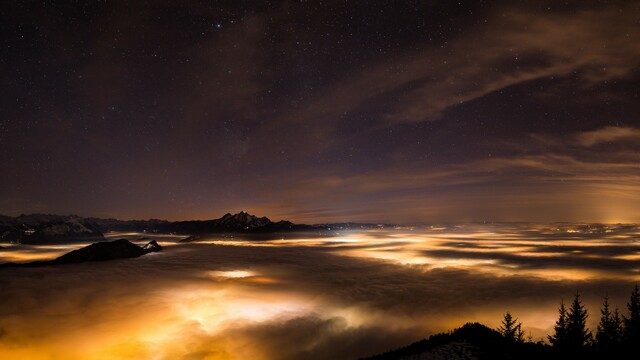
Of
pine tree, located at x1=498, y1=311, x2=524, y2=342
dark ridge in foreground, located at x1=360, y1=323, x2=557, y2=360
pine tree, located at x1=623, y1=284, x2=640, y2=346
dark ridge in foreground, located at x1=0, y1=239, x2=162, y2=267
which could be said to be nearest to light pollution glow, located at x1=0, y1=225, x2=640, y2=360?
pine tree, located at x1=498, y1=311, x2=524, y2=342

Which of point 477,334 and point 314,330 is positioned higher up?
point 477,334

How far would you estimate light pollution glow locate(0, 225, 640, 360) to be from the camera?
2327 cm

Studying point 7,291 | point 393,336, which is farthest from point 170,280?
point 393,336

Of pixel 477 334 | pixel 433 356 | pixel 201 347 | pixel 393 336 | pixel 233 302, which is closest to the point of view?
pixel 433 356

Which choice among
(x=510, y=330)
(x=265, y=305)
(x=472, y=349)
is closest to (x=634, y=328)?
(x=510, y=330)

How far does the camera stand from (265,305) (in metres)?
33.5

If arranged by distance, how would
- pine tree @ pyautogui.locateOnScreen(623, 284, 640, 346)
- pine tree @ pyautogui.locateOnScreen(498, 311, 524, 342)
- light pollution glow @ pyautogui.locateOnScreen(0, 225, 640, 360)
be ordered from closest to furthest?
1. pine tree @ pyautogui.locateOnScreen(498, 311, 524, 342)
2. light pollution glow @ pyautogui.locateOnScreen(0, 225, 640, 360)
3. pine tree @ pyautogui.locateOnScreen(623, 284, 640, 346)

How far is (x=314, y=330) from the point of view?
2619 centimetres

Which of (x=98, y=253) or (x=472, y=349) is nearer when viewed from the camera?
(x=472, y=349)

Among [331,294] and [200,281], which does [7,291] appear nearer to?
[200,281]

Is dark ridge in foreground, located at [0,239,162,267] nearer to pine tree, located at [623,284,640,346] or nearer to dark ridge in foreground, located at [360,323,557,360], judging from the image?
dark ridge in foreground, located at [360,323,557,360]

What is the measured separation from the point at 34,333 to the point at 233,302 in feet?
50.5

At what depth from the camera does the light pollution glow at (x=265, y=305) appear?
76.3 ft

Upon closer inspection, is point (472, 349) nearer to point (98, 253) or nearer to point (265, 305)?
point (265, 305)
